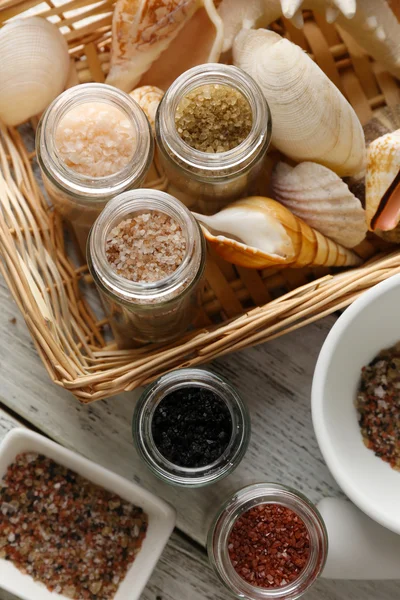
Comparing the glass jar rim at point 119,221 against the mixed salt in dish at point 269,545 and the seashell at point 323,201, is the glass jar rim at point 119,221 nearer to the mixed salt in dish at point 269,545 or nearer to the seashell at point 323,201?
the seashell at point 323,201

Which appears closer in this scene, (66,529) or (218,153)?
(218,153)

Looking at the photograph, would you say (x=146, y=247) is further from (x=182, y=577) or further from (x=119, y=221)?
(x=182, y=577)

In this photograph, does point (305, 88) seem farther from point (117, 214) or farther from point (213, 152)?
point (117, 214)

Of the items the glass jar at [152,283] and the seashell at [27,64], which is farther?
the seashell at [27,64]

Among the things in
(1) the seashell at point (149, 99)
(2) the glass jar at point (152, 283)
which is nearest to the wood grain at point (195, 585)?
(2) the glass jar at point (152, 283)

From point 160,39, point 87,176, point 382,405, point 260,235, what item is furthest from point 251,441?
point 160,39

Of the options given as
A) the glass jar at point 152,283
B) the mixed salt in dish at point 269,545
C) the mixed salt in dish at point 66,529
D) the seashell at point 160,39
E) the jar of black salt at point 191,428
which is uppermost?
the seashell at point 160,39

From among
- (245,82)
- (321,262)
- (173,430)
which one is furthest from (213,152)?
(173,430)
